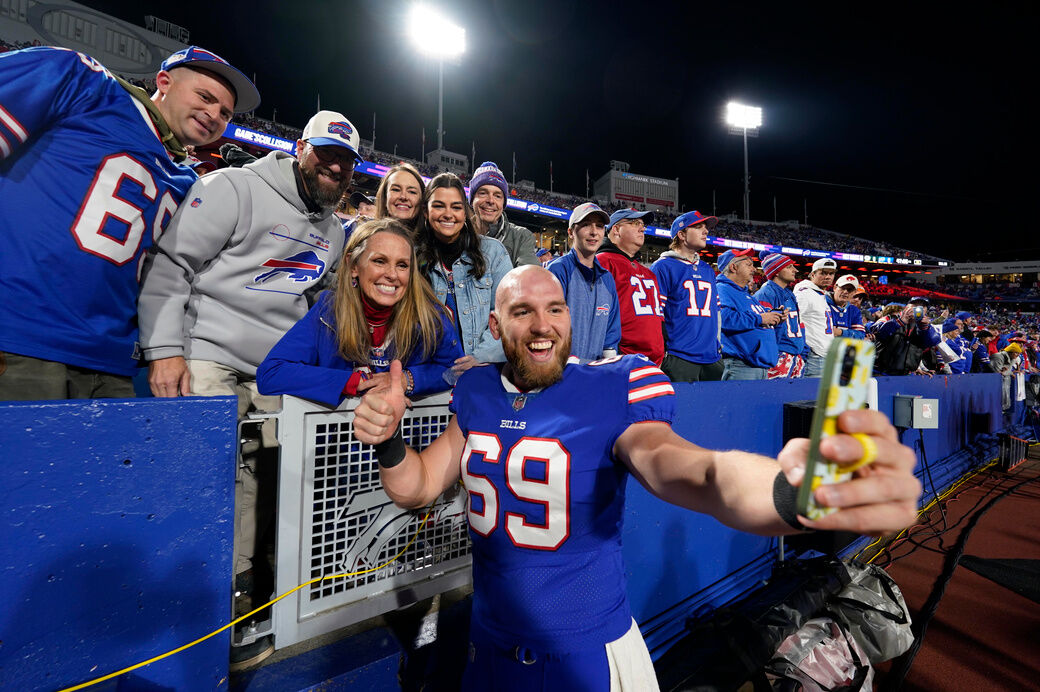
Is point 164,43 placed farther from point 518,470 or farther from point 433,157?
point 518,470

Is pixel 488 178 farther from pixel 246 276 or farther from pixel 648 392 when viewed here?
pixel 648 392

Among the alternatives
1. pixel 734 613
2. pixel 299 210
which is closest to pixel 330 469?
pixel 299 210

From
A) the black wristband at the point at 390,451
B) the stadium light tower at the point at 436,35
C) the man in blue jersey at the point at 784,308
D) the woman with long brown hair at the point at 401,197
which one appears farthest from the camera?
the stadium light tower at the point at 436,35

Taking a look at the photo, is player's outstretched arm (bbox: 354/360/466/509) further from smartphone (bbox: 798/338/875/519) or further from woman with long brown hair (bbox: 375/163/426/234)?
woman with long brown hair (bbox: 375/163/426/234)

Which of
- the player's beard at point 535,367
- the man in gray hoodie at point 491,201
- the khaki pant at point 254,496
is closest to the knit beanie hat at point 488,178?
the man in gray hoodie at point 491,201

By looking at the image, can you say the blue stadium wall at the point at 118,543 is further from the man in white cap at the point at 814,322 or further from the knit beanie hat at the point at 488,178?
the man in white cap at the point at 814,322

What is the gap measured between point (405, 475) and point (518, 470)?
38cm

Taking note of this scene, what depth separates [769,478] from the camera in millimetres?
992

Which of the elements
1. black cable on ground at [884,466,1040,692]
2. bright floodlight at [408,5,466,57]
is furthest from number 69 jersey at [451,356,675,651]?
bright floodlight at [408,5,466,57]

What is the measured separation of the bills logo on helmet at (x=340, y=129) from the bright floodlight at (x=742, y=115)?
1454 inches

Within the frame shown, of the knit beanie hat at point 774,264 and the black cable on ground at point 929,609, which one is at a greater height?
the knit beanie hat at point 774,264

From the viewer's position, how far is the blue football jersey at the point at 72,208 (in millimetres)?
1554

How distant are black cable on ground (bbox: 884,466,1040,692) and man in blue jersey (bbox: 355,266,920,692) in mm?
2364

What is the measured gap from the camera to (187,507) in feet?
3.97
